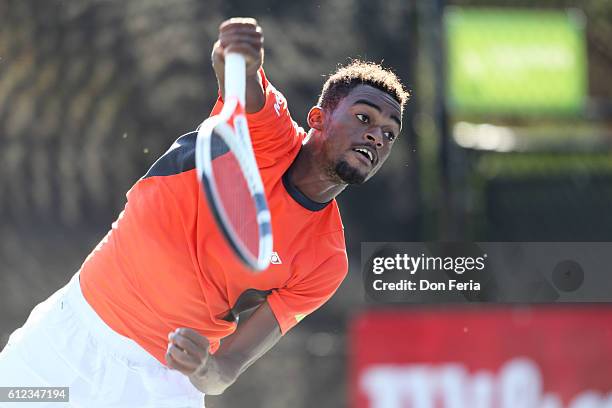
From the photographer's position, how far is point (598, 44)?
226 inches

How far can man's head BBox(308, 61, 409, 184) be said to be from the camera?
9.40 feet

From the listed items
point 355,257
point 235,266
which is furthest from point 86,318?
point 355,257

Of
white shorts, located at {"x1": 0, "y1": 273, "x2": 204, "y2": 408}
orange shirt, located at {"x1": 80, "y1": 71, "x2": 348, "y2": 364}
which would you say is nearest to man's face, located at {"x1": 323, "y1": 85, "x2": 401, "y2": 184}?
orange shirt, located at {"x1": 80, "y1": 71, "x2": 348, "y2": 364}

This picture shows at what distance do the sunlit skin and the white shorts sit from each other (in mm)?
557

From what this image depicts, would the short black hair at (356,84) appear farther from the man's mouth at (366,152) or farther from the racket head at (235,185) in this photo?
the racket head at (235,185)

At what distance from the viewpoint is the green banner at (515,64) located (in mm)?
5035

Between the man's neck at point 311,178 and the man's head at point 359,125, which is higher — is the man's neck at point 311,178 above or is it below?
below

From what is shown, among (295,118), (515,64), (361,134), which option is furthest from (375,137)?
(515,64)

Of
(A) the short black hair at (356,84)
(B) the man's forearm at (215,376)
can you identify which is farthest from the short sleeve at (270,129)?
(B) the man's forearm at (215,376)

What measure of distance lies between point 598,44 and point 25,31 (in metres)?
2.65

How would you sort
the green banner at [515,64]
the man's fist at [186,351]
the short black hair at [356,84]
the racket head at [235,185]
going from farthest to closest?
1. the green banner at [515,64]
2. the short black hair at [356,84]
3. the man's fist at [186,351]
4. the racket head at [235,185]

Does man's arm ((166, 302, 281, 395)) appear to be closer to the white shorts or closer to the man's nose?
the white shorts

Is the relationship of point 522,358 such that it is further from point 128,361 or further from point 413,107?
point 128,361

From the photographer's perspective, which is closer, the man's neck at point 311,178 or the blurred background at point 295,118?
the man's neck at point 311,178
